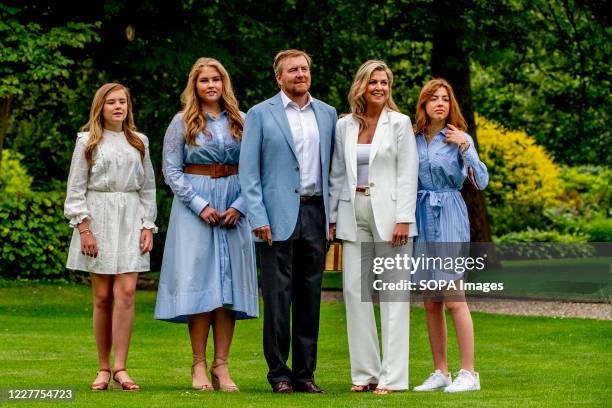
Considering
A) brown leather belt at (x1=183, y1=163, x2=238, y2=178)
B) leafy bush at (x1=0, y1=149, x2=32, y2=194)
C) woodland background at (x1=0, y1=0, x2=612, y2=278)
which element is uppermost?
woodland background at (x1=0, y1=0, x2=612, y2=278)

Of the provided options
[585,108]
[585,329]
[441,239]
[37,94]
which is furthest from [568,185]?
[441,239]

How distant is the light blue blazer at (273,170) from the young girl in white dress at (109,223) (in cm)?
86

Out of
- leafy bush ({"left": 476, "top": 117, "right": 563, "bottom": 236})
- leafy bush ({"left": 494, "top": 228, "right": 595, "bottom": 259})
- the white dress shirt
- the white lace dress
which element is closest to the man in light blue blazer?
the white dress shirt

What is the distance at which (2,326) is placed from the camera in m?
14.5

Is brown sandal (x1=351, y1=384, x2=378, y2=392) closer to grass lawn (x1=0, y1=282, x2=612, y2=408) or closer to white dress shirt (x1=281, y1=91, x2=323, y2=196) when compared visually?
grass lawn (x1=0, y1=282, x2=612, y2=408)

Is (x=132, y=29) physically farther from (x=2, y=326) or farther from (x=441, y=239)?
(x=441, y=239)

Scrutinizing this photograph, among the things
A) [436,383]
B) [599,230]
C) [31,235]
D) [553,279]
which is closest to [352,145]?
[436,383]

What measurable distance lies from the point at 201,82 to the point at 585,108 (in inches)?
511

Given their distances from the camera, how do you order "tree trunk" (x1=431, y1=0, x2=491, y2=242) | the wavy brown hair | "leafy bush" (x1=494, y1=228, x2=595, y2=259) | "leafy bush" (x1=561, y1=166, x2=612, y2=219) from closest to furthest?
the wavy brown hair → "tree trunk" (x1=431, y1=0, x2=491, y2=242) → "leafy bush" (x1=494, y1=228, x2=595, y2=259) → "leafy bush" (x1=561, y1=166, x2=612, y2=219)

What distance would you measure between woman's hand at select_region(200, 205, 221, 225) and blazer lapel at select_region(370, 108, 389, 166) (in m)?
1.13

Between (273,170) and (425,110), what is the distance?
1.12 meters

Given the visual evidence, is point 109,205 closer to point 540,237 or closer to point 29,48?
point 29,48

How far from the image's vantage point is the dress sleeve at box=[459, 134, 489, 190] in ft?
28.6

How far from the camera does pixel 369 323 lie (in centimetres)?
869
